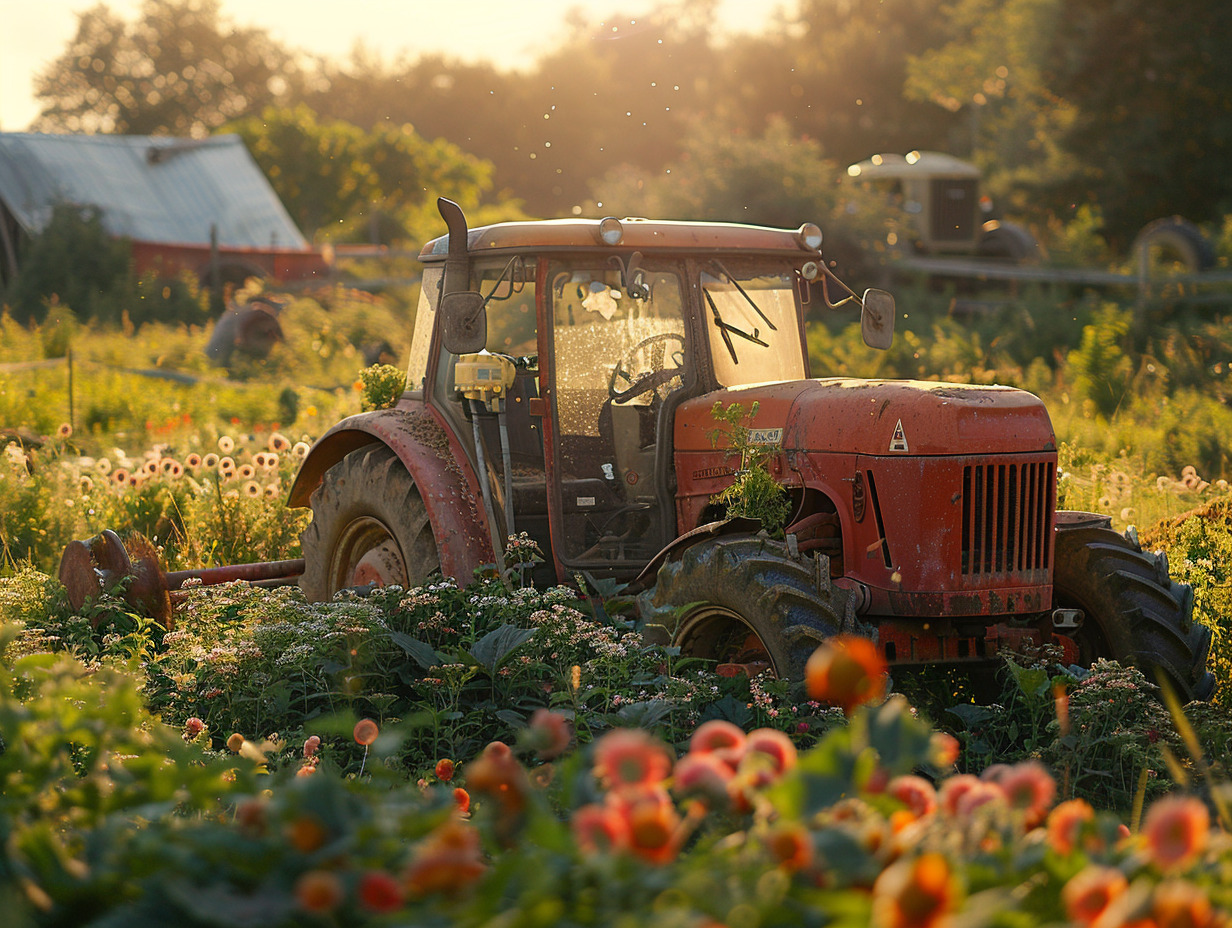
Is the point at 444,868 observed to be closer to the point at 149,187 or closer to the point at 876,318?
the point at 876,318

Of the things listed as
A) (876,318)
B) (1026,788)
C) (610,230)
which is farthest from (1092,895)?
(876,318)

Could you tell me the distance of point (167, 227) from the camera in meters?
27.7

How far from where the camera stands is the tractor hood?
169 inches

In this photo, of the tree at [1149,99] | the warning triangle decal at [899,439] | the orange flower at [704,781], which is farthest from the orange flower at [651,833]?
the tree at [1149,99]

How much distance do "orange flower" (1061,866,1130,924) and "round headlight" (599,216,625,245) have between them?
3.90 m

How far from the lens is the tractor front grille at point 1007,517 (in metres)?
4.34

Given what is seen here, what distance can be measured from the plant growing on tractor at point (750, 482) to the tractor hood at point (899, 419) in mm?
89

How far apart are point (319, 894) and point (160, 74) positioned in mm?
71124

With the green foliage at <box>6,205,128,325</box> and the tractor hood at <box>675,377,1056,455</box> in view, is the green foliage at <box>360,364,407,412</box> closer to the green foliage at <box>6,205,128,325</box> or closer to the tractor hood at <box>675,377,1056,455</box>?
the tractor hood at <box>675,377,1056,455</box>

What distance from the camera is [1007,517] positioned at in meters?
4.41

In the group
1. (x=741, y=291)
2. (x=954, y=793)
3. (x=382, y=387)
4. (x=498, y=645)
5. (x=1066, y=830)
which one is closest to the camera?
(x=1066, y=830)

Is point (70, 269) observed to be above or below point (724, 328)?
above

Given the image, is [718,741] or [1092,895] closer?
[1092,895]

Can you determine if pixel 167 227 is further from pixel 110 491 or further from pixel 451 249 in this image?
pixel 451 249
